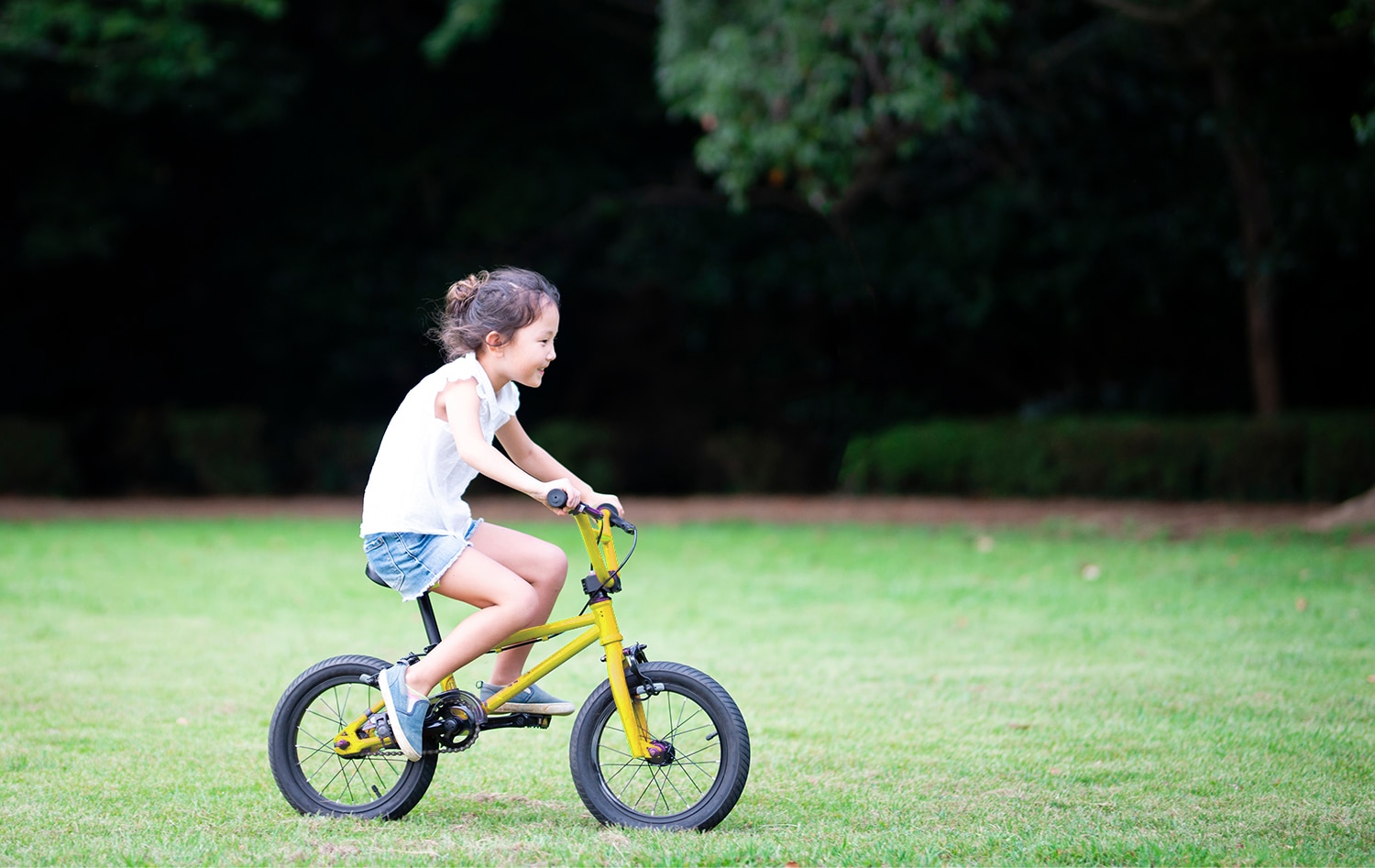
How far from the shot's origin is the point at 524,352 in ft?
15.2

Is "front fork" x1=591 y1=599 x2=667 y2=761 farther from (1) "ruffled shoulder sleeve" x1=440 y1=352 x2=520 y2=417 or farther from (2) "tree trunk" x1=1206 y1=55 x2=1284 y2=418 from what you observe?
(2) "tree trunk" x1=1206 y1=55 x2=1284 y2=418

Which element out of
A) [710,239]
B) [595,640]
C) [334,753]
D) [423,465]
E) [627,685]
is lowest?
[334,753]

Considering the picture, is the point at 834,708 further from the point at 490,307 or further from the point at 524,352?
the point at 490,307

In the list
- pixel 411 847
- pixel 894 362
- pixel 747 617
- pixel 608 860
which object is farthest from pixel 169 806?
pixel 894 362

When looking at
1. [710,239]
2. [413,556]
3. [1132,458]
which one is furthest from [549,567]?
[710,239]

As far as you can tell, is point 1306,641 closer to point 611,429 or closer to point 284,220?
point 611,429

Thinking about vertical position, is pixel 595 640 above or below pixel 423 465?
below

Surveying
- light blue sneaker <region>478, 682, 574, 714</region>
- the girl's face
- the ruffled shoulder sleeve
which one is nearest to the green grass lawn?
light blue sneaker <region>478, 682, 574, 714</region>

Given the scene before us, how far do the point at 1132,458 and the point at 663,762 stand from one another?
44.3ft

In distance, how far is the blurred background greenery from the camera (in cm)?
1576

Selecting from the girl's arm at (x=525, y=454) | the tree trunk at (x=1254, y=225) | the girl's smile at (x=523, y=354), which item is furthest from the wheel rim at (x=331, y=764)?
the tree trunk at (x=1254, y=225)

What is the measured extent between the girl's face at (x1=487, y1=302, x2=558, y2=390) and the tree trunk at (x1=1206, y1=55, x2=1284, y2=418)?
1272 cm

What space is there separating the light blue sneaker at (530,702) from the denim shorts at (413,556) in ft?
1.32

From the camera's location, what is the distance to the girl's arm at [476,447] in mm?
4266
